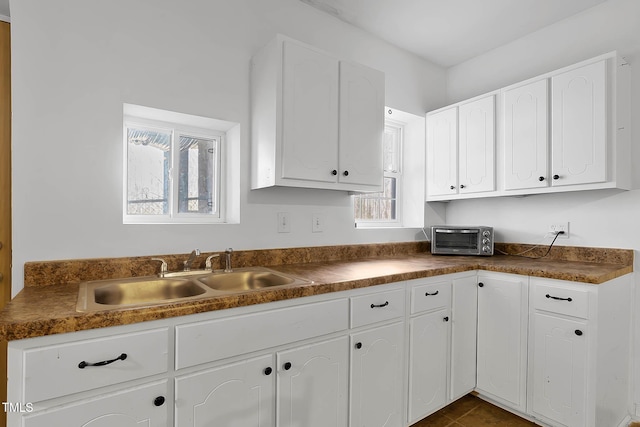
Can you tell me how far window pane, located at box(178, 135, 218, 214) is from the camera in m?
2.02

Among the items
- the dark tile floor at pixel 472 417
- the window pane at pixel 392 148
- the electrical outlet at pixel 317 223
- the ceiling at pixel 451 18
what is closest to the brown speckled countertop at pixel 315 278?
the electrical outlet at pixel 317 223

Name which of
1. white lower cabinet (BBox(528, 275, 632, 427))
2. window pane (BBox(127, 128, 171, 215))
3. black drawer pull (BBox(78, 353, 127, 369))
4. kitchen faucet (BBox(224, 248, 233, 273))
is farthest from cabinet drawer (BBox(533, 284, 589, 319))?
window pane (BBox(127, 128, 171, 215))

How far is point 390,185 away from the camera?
315 centimetres

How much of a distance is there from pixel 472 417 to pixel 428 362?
0.53 meters

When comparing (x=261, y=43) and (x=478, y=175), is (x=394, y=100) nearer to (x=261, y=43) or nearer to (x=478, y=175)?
(x=478, y=175)

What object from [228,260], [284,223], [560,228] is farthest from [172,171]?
[560,228]

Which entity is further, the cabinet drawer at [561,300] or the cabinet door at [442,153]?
the cabinet door at [442,153]

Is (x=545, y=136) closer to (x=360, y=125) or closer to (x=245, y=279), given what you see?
(x=360, y=125)

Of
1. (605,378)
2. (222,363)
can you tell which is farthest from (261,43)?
(605,378)

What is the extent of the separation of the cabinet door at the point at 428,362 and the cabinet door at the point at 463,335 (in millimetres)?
75

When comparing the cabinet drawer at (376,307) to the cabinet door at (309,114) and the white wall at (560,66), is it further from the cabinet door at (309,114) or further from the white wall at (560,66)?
the white wall at (560,66)

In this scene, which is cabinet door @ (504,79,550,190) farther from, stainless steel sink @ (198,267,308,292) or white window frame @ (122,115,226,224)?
white window frame @ (122,115,226,224)

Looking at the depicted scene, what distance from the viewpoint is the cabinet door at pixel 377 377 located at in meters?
1.65

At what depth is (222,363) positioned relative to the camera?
126cm
